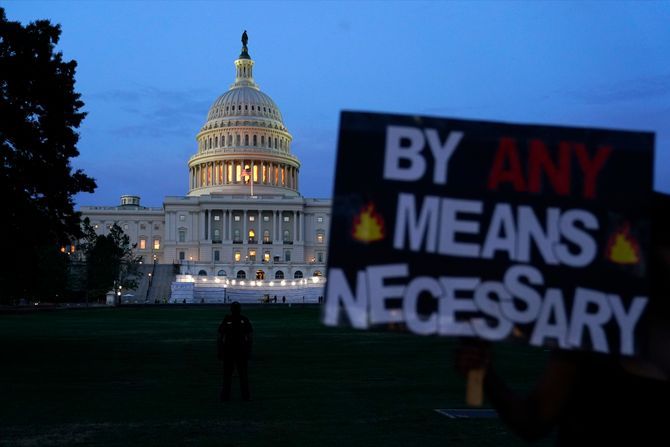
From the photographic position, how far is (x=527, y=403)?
14.3 ft

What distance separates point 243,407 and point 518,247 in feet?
42.4

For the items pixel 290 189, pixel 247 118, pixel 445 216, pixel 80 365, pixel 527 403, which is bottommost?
pixel 80 365

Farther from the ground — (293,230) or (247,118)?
(247,118)

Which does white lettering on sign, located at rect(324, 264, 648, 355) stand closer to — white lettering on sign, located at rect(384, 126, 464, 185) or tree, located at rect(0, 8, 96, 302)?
white lettering on sign, located at rect(384, 126, 464, 185)

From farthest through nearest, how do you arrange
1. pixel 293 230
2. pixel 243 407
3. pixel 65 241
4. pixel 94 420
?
pixel 293 230, pixel 65 241, pixel 243 407, pixel 94 420

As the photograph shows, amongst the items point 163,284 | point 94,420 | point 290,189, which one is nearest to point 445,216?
point 94,420

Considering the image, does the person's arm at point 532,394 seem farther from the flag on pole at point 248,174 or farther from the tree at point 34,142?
the flag on pole at point 248,174

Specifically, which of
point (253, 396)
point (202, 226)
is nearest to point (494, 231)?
point (253, 396)

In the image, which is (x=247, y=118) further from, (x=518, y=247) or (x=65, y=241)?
(x=518, y=247)

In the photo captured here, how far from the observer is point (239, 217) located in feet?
540

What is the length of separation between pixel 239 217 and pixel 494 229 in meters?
161

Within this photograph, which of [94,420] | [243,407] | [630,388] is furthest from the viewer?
[243,407]

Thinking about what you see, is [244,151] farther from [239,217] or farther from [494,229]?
[494,229]

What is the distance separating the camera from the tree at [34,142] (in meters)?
30.7
